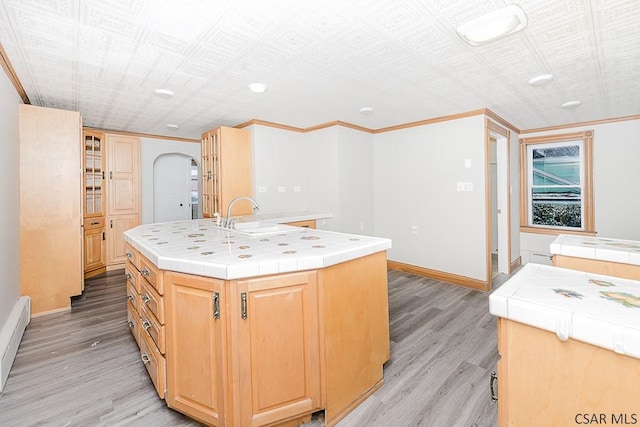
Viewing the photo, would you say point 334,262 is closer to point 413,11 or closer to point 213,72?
point 413,11

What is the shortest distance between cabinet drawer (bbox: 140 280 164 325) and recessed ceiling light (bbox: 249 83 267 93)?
1.95m

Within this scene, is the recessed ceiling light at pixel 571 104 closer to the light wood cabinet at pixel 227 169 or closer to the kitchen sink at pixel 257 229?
the kitchen sink at pixel 257 229

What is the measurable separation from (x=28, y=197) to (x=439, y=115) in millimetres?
4777

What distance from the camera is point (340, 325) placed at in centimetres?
156

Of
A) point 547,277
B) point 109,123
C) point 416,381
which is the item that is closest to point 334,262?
point 547,277

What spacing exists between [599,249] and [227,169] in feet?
12.6

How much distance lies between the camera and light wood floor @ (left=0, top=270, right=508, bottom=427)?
1.59 metres

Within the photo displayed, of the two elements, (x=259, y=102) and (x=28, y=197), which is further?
(x=259, y=102)

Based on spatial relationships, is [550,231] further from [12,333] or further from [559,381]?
[12,333]

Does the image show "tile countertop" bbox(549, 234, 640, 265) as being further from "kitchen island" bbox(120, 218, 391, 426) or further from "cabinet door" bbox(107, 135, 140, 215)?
"cabinet door" bbox(107, 135, 140, 215)

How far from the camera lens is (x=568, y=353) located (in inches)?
31.0

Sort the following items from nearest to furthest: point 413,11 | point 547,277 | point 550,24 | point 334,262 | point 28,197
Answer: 1. point 547,277
2. point 334,262
3. point 413,11
4. point 550,24
5. point 28,197

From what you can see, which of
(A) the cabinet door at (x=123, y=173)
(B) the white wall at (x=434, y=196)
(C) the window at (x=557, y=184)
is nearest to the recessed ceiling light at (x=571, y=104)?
(B) the white wall at (x=434, y=196)

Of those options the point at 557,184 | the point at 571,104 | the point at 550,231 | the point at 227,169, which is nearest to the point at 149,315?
the point at 227,169
